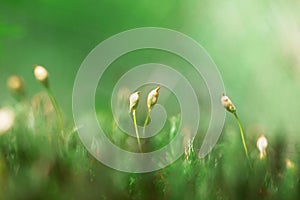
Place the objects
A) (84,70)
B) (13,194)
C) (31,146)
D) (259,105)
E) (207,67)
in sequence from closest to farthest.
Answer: (13,194), (31,146), (84,70), (259,105), (207,67)

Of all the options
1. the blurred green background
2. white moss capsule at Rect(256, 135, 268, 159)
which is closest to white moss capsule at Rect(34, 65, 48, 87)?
white moss capsule at Rect(256, 135, 268, 159)

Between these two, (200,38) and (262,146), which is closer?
(262,146)

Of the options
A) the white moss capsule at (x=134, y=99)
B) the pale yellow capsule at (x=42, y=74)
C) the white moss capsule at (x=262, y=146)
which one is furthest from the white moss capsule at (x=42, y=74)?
the white moss capsule at (x=262, y=146)

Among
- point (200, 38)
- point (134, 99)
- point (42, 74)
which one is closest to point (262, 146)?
point (134, 99)

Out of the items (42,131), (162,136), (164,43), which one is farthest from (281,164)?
(164,43)

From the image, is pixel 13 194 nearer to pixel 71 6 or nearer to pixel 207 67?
pixel 207 67

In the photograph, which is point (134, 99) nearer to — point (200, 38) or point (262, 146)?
point (262, 146)

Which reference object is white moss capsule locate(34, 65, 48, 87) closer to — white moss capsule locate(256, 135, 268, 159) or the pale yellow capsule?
the pale yellow capsule

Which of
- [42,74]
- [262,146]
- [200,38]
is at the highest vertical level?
[200,38]
